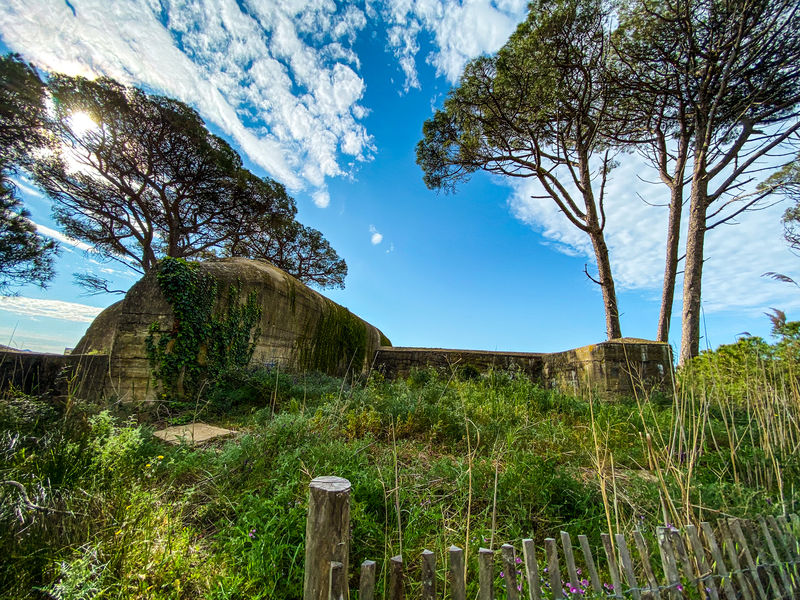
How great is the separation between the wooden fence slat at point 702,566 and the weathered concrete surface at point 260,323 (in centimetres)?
579

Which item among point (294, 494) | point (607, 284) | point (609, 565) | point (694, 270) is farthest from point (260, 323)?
point (694, 270)

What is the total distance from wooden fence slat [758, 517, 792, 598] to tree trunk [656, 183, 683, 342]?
23.7 ft

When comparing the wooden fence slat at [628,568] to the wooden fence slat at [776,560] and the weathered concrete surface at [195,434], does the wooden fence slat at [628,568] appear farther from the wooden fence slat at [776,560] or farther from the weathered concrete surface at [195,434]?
the weathered concrete surface at [195,434]

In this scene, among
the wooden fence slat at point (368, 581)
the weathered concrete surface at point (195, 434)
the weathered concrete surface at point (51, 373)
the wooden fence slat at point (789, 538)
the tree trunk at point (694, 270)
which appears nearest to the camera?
the wooden fence slat at point (368, 581)

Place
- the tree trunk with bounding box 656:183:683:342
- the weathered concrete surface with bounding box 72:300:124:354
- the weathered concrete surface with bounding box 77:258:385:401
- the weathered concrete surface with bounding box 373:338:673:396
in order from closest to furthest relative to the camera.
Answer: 1. the weathered concrete surface with bounding box 77:258:385:401
2. the weathered concrete surface with bounding box 373:338:673:396
3. the tree trunk with bounding box 656:183:683:342
4. the weathered concrete surface with bounding box 72:300:124:354

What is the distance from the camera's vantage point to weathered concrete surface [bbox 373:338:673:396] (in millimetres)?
5270

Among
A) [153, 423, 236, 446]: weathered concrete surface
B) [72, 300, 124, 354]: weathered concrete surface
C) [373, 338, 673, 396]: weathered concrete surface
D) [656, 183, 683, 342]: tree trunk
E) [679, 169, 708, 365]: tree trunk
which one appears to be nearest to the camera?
[153, 423, 236, 446]: weathered concrete surface

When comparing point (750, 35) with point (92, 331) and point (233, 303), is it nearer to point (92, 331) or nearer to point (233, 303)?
point (233, 303)

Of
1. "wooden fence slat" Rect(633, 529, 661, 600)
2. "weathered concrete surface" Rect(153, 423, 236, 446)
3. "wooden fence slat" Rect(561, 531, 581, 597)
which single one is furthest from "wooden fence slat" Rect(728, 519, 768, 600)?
"weathered concrete surface" Rect(153, 423, 236, 446)

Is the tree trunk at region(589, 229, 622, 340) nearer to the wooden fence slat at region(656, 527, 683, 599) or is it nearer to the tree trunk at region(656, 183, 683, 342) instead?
the tree trunk at region(656, 183, 683, 342)

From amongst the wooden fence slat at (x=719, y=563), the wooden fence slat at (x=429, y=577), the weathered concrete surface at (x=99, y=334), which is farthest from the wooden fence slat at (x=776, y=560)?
the weathered concrete surface at (x=99, y=334)

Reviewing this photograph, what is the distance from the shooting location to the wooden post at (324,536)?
46.9 inches

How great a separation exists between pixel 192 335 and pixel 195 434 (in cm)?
211

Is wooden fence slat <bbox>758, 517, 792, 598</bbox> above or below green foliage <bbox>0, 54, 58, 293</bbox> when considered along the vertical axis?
below
